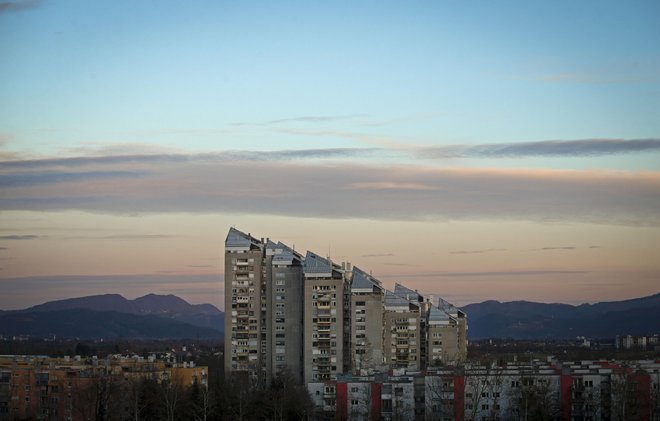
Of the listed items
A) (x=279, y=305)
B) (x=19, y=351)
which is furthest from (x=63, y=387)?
(x=19, y=351)

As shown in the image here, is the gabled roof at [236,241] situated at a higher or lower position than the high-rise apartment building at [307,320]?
higher

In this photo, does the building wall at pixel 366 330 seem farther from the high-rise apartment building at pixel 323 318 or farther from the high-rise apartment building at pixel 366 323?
the high-rise apartment building at pixel 323 318

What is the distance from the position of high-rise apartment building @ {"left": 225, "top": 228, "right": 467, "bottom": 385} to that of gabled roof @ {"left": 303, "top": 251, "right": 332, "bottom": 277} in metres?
0.05

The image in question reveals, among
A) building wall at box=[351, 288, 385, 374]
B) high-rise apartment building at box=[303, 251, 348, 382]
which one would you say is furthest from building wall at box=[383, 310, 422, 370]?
high-rise apartment building at box=[303, 251, 348, 382]

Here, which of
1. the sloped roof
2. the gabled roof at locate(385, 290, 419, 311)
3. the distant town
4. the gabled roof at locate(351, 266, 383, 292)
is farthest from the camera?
the sloped roof

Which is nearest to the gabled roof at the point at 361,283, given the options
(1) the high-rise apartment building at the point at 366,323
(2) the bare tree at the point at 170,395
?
(1) the high-rise apartment building at the point at 366,323

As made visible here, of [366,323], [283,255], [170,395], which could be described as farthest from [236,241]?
[170,395]

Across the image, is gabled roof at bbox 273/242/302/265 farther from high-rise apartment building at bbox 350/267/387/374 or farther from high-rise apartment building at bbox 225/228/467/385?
high-rise apartment building at bbox 350/267/387/374

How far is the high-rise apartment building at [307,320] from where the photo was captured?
66438 mm

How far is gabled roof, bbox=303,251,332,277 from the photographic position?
66500 mm

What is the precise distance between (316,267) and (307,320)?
8.88 ft

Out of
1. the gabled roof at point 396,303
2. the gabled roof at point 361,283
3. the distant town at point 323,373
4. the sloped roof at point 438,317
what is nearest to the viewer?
the distant town at point 323,373

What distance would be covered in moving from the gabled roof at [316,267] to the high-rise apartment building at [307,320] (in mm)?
50

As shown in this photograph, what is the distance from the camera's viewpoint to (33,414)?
62.3m
